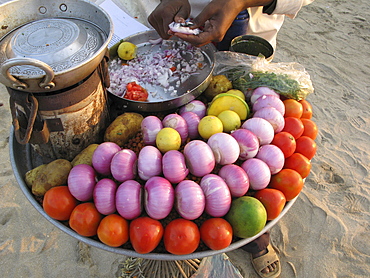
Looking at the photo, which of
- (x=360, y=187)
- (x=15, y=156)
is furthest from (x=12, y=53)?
(x=360, y=187)

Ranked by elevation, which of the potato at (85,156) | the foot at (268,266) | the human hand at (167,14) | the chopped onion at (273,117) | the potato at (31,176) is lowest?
the foot at (268,266)

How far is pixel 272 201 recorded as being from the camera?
4.60ft

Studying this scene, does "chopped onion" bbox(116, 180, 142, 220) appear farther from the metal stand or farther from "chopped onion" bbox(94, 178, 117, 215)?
the metal stand

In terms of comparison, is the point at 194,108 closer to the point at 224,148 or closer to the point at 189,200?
the point at 224,148

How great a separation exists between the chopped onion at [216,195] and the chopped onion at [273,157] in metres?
0.29

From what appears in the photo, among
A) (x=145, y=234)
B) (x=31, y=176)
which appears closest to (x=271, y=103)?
(x=145, y=234)

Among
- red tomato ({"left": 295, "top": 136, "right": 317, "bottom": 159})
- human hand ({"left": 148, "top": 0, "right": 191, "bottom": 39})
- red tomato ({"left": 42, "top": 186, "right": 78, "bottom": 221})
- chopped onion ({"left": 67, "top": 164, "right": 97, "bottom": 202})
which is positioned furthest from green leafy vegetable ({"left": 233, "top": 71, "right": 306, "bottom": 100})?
red tomato ({"left": 42, "top": 186, "right": 78, "bottom": 221})

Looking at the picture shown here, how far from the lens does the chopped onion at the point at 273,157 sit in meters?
1.50

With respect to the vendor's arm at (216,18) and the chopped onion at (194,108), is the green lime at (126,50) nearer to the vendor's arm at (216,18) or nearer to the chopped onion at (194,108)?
the vendor's arm at (216,18)

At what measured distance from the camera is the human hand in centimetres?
194

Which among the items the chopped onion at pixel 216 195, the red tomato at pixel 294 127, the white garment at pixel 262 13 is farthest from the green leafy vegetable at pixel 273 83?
the chopped onion at pixel 216 195

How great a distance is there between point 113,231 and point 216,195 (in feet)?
1.63

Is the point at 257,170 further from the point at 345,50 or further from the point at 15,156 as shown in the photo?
the point at 345,50

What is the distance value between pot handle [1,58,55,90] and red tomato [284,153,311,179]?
1261 mm
